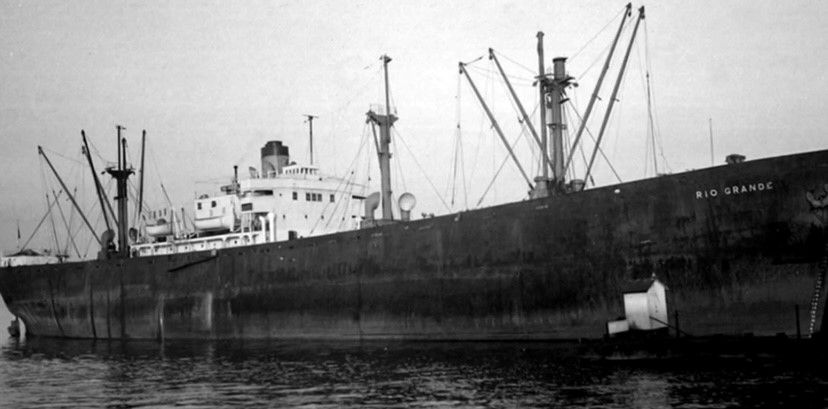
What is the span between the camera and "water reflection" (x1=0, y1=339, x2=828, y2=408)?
Result: 14680 mm

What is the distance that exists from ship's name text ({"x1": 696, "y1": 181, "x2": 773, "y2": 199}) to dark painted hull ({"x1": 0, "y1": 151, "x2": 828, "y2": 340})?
4 cm

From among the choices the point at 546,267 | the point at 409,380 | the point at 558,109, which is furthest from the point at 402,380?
the point at 558,109

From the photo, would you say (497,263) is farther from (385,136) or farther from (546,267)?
(385,136)

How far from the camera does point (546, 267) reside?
23297 mm

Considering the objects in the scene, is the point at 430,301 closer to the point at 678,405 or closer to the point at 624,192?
the point at 624,192

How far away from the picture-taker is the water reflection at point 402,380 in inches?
578

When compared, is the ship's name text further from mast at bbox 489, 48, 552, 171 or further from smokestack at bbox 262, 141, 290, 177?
smokestack at bbox 262, 141, 290, 177

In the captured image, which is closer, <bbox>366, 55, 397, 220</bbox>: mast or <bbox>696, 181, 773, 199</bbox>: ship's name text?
<bbox>696, 181, 773, 199</bbox>: ship's name text

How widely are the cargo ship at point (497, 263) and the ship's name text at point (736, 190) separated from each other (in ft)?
0.12

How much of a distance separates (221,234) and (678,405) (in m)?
26.7

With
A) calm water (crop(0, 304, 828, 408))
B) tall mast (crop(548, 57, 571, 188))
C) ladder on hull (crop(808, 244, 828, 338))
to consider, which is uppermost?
tall mast (crop(548, 57, 571, 188))

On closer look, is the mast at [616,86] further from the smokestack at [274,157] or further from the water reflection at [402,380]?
the smokestack at [274,157]

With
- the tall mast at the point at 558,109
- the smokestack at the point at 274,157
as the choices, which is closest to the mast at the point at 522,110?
the tall mast at the point at 558,109

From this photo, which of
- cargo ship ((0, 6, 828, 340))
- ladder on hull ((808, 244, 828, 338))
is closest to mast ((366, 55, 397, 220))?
cargo ship ((0, 6, 828, 340))
